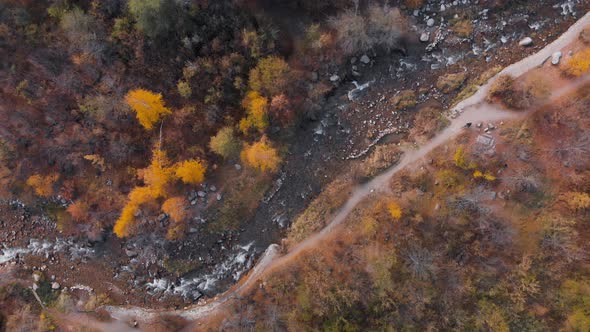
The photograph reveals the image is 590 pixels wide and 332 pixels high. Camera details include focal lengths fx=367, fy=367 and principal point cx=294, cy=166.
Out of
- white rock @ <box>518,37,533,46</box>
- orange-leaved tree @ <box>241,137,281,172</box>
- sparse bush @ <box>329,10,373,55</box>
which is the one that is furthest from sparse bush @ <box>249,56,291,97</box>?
white rock @ <box>518,37,533,46</box>

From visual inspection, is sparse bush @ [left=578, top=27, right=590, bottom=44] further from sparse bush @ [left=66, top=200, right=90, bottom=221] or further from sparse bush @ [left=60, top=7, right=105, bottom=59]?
sparse bush @ [left=66, top=200, right=90, bottom=221]

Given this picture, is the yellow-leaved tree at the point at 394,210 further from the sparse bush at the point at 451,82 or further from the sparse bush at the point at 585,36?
the sparse bush at the point at 585,36

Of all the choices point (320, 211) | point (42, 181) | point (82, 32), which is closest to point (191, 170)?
point (320, 211)

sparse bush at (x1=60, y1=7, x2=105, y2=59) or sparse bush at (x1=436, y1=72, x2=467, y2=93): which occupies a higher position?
sparse bush at (x1=60, y1=7, x2=105, y2=59)

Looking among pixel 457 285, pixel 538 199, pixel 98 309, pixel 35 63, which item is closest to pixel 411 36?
pixel 538 199

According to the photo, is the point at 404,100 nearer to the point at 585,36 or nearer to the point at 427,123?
the point at 427,123
